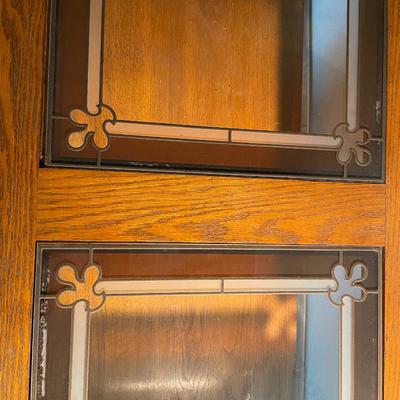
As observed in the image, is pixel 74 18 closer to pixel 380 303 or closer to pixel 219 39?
pixel 219 39

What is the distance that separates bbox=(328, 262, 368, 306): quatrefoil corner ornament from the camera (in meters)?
0.70

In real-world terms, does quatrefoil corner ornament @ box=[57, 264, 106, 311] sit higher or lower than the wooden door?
lower

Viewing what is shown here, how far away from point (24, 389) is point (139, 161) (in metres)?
0.32

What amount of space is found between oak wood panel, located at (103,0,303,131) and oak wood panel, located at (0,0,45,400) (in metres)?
0.09

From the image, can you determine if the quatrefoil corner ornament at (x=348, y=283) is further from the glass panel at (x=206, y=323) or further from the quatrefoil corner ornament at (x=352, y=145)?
the quatrefoil corner ornament at (x=352, y=145)

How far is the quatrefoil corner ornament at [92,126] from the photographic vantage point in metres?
0.63

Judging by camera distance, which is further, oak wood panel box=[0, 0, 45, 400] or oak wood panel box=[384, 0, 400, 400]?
oak wood panel box=[384, 0, 400, 400]

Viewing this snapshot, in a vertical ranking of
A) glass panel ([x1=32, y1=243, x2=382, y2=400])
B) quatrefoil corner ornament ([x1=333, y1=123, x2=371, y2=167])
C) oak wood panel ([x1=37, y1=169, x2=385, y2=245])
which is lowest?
glass panel ([x1=32, y1=243, x2=382, y2=400])

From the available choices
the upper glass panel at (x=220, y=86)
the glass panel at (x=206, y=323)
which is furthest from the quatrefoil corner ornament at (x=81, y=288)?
the upper glass panel at (x=220, y=86)

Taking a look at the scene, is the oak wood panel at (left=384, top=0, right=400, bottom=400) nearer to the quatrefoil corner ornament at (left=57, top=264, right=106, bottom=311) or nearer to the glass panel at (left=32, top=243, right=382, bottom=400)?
the glass panel at (left=32, top=243, right=382, bottom=400)

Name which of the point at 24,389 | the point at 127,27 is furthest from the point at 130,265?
the point at 127,27

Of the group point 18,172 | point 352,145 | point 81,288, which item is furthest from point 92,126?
point 352,145

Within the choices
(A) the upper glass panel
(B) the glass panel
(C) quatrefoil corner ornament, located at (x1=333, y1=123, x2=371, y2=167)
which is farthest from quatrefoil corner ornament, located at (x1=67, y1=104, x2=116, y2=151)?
(C) quatrefoil corner ornament, located at (x1=333, y1=123, x2=371, y2=167)

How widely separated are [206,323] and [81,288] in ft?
0.59
